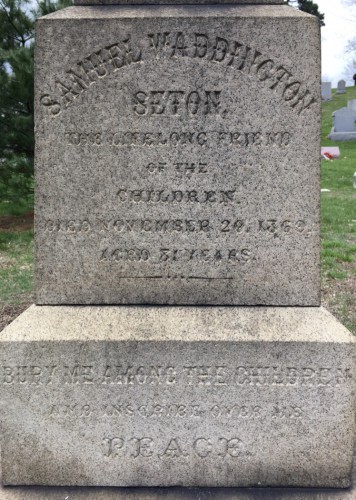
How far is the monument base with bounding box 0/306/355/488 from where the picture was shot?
2.34 metres

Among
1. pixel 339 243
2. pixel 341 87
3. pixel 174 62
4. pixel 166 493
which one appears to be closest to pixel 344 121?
pixel 341 87

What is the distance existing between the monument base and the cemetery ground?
2.11 meters

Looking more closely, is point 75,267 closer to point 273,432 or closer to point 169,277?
point 169,277

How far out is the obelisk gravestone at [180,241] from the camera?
2.36 m

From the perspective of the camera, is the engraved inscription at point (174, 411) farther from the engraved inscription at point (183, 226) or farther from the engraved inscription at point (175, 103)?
the engraved inscription at point (175, 103)

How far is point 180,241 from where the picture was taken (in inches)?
100.0

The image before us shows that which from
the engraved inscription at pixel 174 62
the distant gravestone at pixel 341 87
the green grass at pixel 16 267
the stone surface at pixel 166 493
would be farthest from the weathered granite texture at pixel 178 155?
the distant gravestone at pixel 341 87

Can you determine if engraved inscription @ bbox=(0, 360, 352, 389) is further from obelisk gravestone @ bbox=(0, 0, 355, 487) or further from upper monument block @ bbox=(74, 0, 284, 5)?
upper monument block @ bbox=(74, 0, 284, 5)

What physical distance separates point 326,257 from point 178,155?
15.0 ft

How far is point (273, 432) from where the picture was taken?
7.84 feet

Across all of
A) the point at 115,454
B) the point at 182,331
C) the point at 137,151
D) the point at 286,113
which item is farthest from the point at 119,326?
the point at 286,113

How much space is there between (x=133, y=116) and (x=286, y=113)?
727 mm

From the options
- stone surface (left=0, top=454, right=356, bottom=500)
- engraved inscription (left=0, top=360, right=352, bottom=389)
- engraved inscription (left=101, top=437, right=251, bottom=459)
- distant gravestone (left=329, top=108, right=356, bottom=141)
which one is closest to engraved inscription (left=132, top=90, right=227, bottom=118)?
engraved inscription (left=0, top=360, right=352, bottom=389)

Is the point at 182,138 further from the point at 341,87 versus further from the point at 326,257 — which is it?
the point at 341,87
